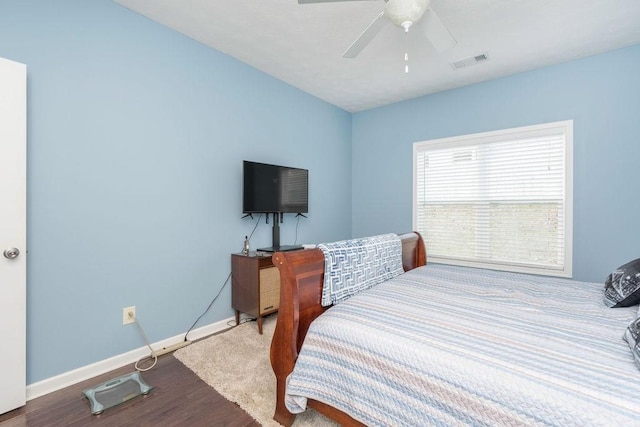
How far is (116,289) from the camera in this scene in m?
2.12

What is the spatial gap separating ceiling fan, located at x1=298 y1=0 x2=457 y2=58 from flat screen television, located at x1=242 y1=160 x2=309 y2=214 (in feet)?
4.44

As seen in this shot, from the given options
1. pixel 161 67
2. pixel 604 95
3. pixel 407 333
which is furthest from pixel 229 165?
pixel 604 95

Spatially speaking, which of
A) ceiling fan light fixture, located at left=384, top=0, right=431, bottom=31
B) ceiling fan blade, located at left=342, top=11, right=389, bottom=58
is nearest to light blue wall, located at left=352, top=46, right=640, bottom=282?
ceiling fan blade, located at left=342, top=11, right=389, bottom=58

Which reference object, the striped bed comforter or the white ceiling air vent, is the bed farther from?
the white ceiling air vent

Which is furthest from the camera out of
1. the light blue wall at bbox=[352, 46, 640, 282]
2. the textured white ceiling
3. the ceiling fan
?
the light blue wall at bbox=[352, 46, 640, 282]

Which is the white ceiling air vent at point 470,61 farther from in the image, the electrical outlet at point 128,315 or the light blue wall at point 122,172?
the electrical outlet at point 128,315

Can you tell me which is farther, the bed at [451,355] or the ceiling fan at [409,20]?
the ceiling fan at [409,20]

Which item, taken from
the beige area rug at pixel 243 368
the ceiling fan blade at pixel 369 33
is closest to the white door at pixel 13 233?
the beige area rug at pixel 243 368

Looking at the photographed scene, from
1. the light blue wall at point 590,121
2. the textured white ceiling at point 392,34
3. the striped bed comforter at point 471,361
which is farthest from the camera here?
the light blue wall at point 590,121

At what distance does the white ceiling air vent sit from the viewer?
2.77 m

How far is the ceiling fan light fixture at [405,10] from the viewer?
5.08 feet

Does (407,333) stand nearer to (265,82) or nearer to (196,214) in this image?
(196,214)

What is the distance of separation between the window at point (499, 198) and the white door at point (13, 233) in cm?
369

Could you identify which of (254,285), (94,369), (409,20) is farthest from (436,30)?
(94,369)
